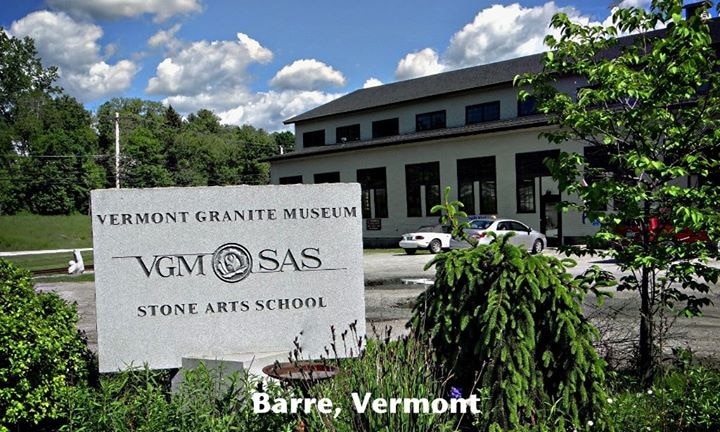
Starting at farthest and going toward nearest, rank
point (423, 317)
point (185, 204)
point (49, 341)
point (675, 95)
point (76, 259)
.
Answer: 1. point (76, 259)
2. point (185, 204)
3. point (675, 95)
4. point (49, 341)
5. point (423, 317)

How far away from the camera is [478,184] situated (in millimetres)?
35688

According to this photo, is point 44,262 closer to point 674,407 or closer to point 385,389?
point 385,389

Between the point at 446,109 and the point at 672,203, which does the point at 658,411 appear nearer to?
the point at 672,203

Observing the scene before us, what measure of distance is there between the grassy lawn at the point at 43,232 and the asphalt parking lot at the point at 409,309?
127ft

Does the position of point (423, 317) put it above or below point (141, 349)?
above

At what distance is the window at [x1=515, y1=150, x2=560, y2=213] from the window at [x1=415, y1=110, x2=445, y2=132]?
736cm

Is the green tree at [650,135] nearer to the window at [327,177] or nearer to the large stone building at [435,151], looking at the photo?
the large stone building at [435,151]

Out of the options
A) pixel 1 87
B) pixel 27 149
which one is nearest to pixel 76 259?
pixel 27 149

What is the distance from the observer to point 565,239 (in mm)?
31141

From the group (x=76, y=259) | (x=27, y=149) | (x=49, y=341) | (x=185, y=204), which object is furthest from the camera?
(x=27, y=149)

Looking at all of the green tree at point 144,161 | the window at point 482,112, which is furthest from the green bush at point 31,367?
Answer: the green tree at point 144,161

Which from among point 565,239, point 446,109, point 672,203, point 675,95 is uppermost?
point 446,109

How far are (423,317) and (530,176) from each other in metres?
30.2

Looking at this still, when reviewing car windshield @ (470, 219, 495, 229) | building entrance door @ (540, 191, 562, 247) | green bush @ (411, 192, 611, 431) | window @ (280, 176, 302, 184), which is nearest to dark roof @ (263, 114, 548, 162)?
window @ (280, 176, 302, 184)
